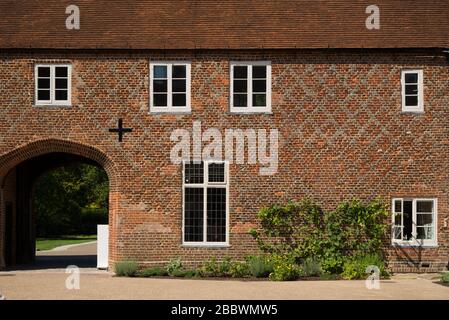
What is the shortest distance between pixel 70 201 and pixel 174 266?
108ft

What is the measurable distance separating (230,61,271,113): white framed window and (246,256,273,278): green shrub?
4.44 m

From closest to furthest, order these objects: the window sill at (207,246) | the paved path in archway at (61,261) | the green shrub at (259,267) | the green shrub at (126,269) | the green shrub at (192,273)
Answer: the green shrub at (259,267)
the green shrub at (192,273)
the green shrub at (126,269)
the window sill at (207,246)
the paved path in archway at (61,261)

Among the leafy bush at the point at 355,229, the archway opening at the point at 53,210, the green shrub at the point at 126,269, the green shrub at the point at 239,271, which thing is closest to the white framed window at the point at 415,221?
the leafy bush at the point at 355,229

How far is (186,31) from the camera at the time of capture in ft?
85.1

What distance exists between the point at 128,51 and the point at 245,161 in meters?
4.66

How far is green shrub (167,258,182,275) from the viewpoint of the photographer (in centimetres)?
2448

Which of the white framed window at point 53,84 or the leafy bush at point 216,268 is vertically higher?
the white framed window at point 53,84

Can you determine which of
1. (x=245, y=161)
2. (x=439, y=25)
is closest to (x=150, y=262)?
(x=245, y=161)

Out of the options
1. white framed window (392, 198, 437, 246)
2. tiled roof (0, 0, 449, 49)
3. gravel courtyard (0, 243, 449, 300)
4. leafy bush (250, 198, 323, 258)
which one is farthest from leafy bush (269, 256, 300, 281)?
tiled roof (0, 0, 449, 49)

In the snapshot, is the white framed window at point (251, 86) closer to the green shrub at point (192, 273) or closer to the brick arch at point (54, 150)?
the brick arch at point (54, 150)

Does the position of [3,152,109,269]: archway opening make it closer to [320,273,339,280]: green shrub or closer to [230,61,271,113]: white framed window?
[230,61,271,113]: white framed window

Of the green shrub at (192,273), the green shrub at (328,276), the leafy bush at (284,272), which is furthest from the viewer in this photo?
the green shrub at (192,273)

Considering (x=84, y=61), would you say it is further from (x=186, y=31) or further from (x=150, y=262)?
(x=150, y=262)

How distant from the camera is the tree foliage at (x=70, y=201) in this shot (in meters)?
51.8
